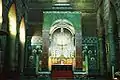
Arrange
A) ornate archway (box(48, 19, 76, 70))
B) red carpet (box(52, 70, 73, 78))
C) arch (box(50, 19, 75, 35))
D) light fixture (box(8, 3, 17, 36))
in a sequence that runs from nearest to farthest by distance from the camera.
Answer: light fixture (box(8, 3, 17, 36)) < red carpet (box(52, 70, 73, 78)) < ornate archway (box(48, 19, 76, 70)) < arch (box(50, 19, 75, 35))

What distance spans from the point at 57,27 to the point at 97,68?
6.72m

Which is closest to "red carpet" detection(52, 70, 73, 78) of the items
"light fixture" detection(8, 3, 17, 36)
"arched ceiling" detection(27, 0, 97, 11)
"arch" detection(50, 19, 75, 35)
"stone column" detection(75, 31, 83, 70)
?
"stone column" detection(75, 31, 83, 70)

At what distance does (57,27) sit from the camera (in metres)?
29.4

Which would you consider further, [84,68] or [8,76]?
[84,68]

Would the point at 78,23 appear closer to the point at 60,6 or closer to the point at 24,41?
the point at 60,6

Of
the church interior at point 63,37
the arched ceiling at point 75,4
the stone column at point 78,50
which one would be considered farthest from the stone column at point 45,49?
the stone column at point 78,50

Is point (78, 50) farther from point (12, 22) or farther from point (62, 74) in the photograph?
point (12, 22)

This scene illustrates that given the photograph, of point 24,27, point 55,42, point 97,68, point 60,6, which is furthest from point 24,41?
point 97,68

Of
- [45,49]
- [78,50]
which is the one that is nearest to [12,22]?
[45,49]

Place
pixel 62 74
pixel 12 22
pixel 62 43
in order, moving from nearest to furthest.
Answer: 1. pixel 12 22
2. pixel 62 74
3. pixel 62 43

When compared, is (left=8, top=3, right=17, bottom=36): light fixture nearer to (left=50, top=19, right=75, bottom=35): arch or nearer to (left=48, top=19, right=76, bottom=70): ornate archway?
(left=48, top=19, right=76, bottom=70): ornate archway

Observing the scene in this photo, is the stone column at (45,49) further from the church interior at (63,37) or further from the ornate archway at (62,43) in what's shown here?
the ornate archway at (62,43)

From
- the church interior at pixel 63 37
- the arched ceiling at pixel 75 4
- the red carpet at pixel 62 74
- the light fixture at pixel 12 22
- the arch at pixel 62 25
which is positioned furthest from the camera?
the arched ceiling at pixel 75 4

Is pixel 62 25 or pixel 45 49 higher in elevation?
pixel 62 25
